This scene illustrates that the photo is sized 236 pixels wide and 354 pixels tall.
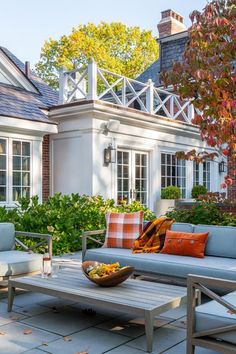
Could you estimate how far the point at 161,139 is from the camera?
1247cm

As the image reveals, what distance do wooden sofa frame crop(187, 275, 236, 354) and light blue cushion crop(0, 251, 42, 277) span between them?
2.63m

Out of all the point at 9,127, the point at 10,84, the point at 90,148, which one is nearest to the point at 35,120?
the point at 9,127

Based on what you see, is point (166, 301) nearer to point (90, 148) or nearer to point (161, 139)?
point (90, 148)

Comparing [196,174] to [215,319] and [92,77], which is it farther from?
[215,319]

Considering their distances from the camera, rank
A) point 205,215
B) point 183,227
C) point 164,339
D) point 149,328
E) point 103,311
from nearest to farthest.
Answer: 1. point 149,328
2. point 164,339
3. point 103,311
4. point 183,227
5. point 205,215

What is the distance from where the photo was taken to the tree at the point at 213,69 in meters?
5.10

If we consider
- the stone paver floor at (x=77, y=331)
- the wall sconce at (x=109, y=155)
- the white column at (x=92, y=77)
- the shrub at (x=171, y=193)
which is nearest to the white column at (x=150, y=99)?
the wall sconce at (x=109, y=155)

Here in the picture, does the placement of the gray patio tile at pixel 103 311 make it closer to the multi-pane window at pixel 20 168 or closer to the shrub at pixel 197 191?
the multi-pane window at pixel 20 168

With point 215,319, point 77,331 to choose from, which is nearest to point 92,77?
point 77,331

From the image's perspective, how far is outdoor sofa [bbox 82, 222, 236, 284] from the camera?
505 centimetres

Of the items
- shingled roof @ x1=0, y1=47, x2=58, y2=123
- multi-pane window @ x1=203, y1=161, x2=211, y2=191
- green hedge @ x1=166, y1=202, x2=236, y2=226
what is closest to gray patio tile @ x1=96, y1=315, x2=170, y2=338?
green hedge @ x1=166, y1=202, x2=236, y2=226

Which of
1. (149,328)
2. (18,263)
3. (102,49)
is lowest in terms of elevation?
(149,328)

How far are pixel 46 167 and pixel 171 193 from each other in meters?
3.83

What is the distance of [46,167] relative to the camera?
1101cm
